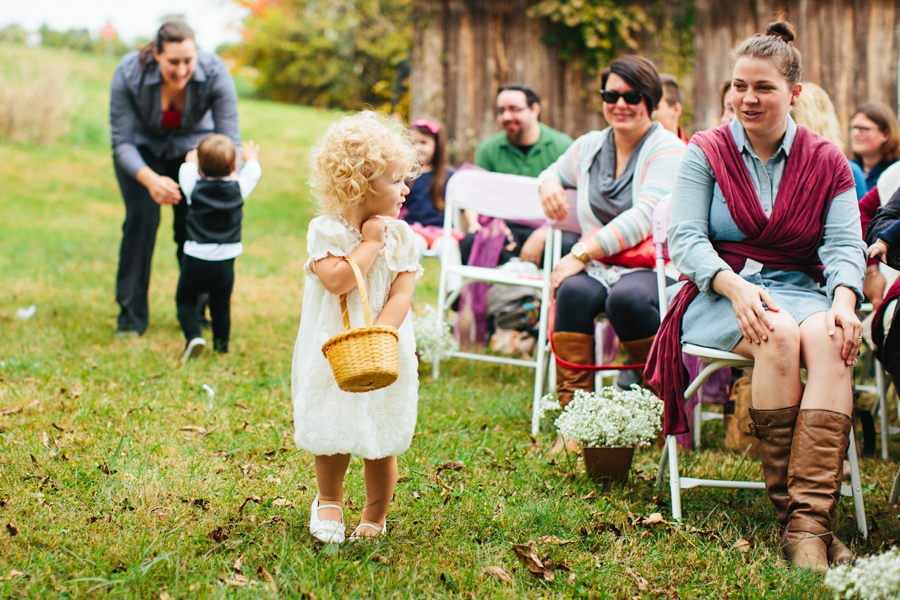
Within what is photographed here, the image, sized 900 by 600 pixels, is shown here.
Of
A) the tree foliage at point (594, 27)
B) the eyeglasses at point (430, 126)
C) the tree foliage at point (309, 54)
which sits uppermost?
the tree foliage at point (309, 54)

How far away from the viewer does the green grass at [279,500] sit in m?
2.18

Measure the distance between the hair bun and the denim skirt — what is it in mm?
831

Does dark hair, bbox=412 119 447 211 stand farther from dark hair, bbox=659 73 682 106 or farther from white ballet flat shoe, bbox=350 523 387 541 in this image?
white ballet flat shoe, bbox=350 523 387 541

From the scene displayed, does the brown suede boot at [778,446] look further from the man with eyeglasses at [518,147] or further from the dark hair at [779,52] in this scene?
the man with eyeglasses at [518,147]

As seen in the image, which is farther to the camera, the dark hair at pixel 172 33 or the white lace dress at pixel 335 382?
the dark hair at pixel 172 33

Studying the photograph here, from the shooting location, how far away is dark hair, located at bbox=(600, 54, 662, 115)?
11.6ft

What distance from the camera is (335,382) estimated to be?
2.23m

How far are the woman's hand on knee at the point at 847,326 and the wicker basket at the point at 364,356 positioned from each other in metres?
1.44

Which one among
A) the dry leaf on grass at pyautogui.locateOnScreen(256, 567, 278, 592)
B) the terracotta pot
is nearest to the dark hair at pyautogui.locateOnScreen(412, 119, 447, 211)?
Answer: the terracotta pot

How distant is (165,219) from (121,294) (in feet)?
21.6

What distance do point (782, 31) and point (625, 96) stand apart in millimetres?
896

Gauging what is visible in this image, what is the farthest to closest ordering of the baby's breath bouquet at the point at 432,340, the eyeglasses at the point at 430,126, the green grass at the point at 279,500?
1. the eyeglasses at the point at 430,126
2. the baby's breath bouquet at the point at 432,340
3. the green grass at the point at 279,500

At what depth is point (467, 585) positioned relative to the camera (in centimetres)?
219

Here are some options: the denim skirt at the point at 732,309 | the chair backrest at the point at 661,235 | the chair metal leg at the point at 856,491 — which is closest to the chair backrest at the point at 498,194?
the chair backrest at the point at 661,235
